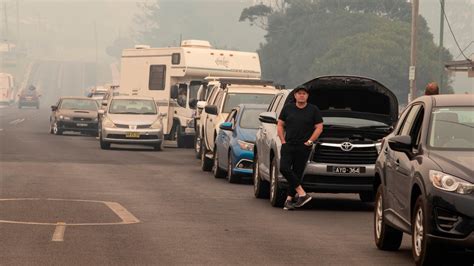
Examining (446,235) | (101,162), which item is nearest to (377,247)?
(446,235)

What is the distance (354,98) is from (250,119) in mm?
5385

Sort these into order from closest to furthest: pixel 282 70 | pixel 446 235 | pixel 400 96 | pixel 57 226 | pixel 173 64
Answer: pixel 446 235 → pixel 57 226 → pixel 173 64 → pixel 400 96 → pixel 282 70

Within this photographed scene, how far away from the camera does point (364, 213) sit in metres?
18.1

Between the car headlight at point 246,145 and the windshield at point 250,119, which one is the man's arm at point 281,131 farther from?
the windshield at point 250,119

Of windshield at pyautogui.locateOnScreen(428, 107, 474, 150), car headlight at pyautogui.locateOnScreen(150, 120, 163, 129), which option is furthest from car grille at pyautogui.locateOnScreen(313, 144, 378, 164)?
car headlight at pyautogui.locateOnScreen(150, 120, 163, 129)

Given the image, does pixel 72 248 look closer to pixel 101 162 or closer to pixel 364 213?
pixel 364 213

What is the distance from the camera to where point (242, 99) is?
98.3ft

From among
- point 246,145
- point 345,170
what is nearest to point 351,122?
point 345,170

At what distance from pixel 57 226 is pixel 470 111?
512cm

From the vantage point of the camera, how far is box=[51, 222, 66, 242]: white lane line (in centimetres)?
1345

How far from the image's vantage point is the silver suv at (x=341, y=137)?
18.4 metres

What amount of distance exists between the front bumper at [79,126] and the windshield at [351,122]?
103 feet

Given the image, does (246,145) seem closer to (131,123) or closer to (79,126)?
(131,123)

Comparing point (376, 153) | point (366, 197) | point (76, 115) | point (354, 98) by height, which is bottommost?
point (76, 115)
